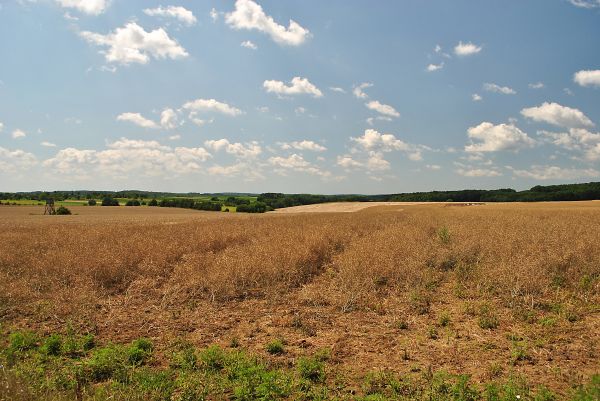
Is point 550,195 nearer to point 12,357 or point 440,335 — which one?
point 440,335

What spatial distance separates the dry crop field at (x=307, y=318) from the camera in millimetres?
5539

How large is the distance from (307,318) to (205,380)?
3604mm

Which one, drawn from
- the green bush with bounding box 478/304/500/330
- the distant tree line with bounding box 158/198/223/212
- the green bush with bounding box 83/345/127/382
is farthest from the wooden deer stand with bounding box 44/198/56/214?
the green bush with bounding box 478/304/500/330

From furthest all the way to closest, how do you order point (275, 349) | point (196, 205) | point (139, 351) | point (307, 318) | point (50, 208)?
point (196, 205)
point (50, 208)
point (307, 318)
point (275, 349)
point (139, 351)

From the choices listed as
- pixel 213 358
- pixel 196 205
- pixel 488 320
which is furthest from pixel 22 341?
pixel 196 205

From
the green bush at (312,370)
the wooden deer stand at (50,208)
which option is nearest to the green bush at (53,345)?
the green bush at (312,370)

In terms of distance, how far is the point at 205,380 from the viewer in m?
5.64

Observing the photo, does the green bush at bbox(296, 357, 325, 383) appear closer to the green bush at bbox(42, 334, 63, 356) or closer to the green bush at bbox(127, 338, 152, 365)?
the green bush at bbox(127, 338, 152, 365)

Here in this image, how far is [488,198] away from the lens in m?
77.8

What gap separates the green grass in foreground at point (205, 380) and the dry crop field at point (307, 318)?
0.03m

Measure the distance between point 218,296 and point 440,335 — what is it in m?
6.14

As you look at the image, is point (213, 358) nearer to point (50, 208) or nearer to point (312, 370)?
point (312, 370)

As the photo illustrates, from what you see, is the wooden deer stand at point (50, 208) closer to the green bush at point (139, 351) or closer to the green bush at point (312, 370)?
the green bush at point (139, 351)

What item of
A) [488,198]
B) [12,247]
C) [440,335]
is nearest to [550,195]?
[488,198]
